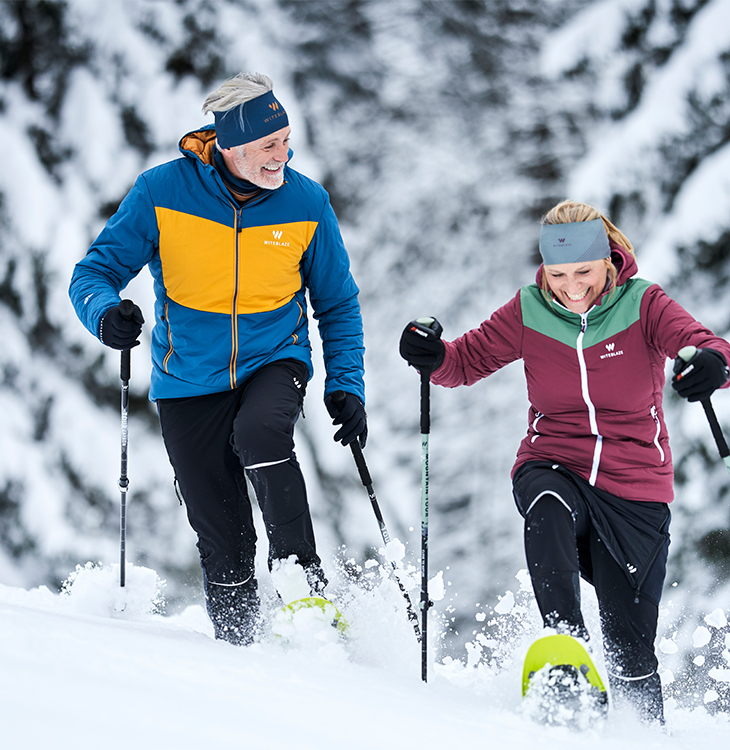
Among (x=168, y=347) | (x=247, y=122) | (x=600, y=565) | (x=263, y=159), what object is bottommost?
(x=600, y=565)

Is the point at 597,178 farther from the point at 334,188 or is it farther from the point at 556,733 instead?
the point at 556,733

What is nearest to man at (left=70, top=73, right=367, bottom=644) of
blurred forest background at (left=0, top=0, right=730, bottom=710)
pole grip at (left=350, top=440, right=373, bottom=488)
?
pole grip at (left=350, top=440, right=373, bottom=488)

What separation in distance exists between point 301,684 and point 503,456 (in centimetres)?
773

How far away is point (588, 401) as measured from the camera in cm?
268

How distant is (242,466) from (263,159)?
1.18 m

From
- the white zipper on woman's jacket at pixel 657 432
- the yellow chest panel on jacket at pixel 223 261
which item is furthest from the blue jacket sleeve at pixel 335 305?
the white zipper on woman's jacket at pixel 657 432

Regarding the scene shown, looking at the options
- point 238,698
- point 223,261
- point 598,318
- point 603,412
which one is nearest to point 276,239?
point 223,261

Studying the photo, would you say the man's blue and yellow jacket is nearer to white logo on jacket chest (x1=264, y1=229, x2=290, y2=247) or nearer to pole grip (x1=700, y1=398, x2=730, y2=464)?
white logo on jacket chest (x1=264, y1=229, x2=290, y2=247)

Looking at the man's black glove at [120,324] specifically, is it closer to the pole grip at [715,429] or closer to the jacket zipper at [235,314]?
the jacket zipper at [235,314]

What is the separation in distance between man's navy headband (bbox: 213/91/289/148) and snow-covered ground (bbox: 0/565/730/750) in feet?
5.72

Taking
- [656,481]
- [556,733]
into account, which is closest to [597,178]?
[656,481]

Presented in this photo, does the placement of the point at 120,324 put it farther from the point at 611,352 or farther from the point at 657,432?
the point at 657,432

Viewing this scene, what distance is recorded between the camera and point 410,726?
6.24ft

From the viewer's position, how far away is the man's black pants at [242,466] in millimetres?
2678
